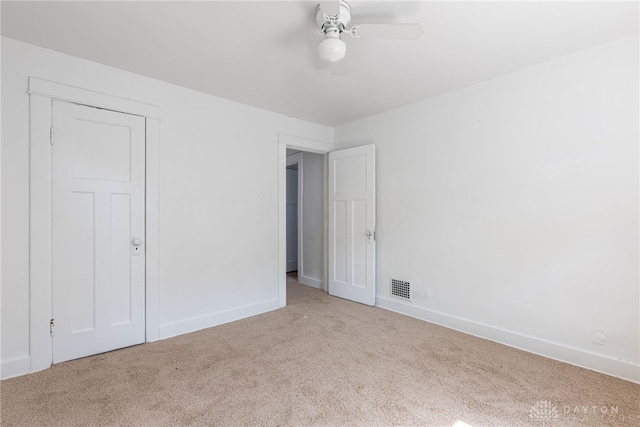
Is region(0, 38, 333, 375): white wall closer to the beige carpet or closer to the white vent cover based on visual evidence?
the beige carpet

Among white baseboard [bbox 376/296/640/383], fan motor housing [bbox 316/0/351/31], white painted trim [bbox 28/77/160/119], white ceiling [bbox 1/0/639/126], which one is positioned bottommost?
white baseboard [bbox 376/296/640/383]

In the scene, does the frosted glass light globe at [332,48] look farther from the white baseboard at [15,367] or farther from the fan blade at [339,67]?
the white baseboard at [15,367]

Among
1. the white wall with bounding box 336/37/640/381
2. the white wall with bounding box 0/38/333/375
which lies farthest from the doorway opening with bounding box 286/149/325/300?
the white wall with bounding box 336/37/640/381

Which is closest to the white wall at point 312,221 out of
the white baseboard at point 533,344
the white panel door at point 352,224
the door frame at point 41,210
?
the white panel door at point 352,224

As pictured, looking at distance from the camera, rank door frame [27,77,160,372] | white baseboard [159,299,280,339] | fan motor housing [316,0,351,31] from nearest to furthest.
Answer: fan motor housing [316,0,351,31], door frame [27,77,160,372], white baseboard [159,299,280,339]

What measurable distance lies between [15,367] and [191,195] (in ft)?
5.67

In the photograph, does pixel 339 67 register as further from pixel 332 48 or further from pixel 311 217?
pixel 311 217

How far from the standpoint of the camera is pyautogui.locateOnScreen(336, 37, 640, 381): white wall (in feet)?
6.98

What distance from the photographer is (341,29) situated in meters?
1.80

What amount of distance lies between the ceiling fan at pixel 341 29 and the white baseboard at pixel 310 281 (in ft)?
11.2

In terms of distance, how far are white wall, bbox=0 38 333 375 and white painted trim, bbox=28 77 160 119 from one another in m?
0.05

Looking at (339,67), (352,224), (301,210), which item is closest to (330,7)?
(339,67)

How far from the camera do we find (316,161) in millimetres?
4598

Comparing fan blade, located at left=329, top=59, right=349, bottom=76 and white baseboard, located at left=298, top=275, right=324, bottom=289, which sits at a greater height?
fan blade, located at left=329, top=59, right=349, bottom=76
